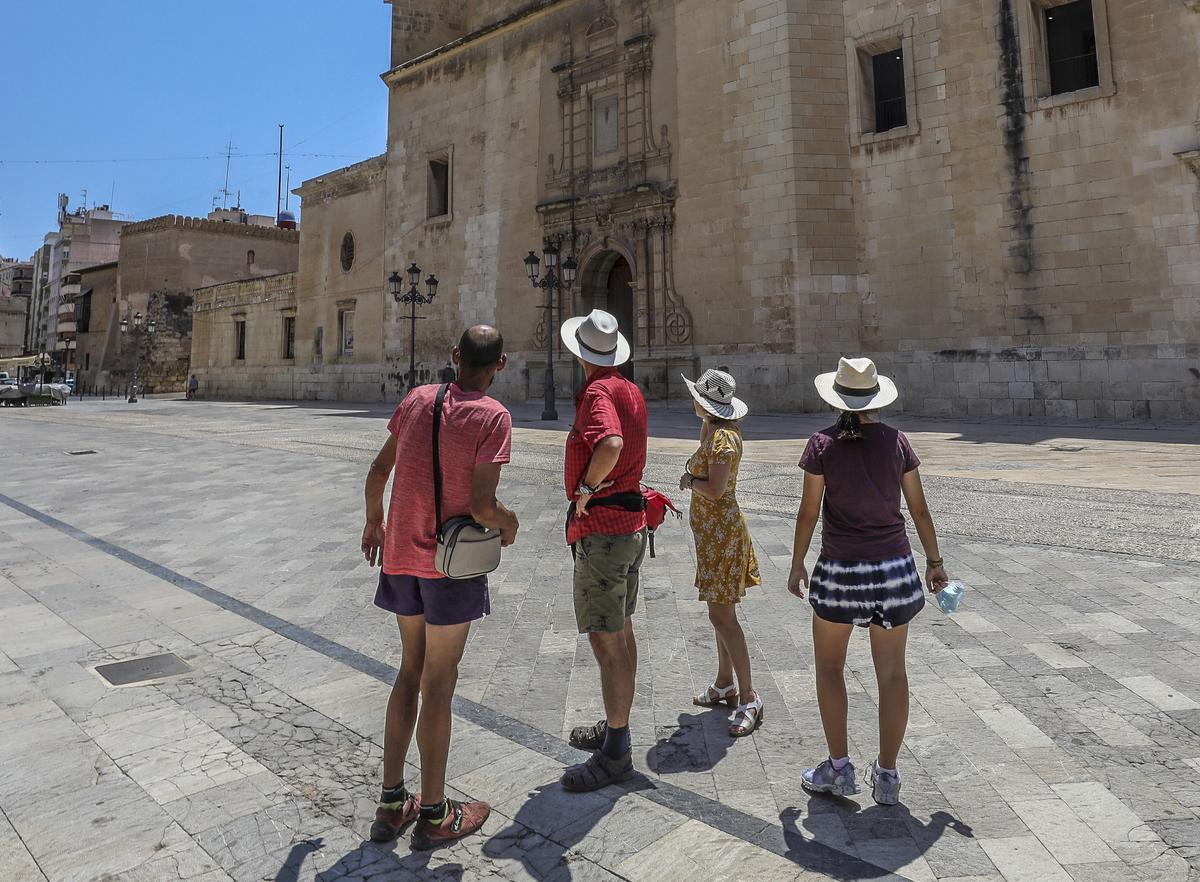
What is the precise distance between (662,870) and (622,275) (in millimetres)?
20985

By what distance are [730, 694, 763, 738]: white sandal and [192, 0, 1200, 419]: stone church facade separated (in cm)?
1435

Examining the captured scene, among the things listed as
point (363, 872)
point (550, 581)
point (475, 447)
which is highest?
point (475, 447)

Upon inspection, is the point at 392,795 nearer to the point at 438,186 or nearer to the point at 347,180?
the point at 438,186

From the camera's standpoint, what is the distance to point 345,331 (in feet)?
98.8

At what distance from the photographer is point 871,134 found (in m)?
17.2

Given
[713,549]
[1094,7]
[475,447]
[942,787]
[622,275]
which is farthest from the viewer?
[622,275]

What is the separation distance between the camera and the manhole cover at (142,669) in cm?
365

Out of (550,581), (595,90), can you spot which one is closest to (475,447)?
(550,581)

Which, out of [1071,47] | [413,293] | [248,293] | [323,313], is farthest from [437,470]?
[248,293]

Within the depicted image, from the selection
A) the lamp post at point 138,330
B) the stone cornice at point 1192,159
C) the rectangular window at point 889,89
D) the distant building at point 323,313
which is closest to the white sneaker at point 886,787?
the stone cornice at point 1192,159

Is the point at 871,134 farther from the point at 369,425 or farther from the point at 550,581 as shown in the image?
the point at 550,581

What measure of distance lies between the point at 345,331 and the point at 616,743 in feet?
97.6

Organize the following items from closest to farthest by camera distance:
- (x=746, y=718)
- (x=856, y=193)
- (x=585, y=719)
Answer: (x=746, y=718)
(x=585, y=719)
(x=856, y=193)

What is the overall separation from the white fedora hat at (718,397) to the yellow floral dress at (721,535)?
0.23ft
